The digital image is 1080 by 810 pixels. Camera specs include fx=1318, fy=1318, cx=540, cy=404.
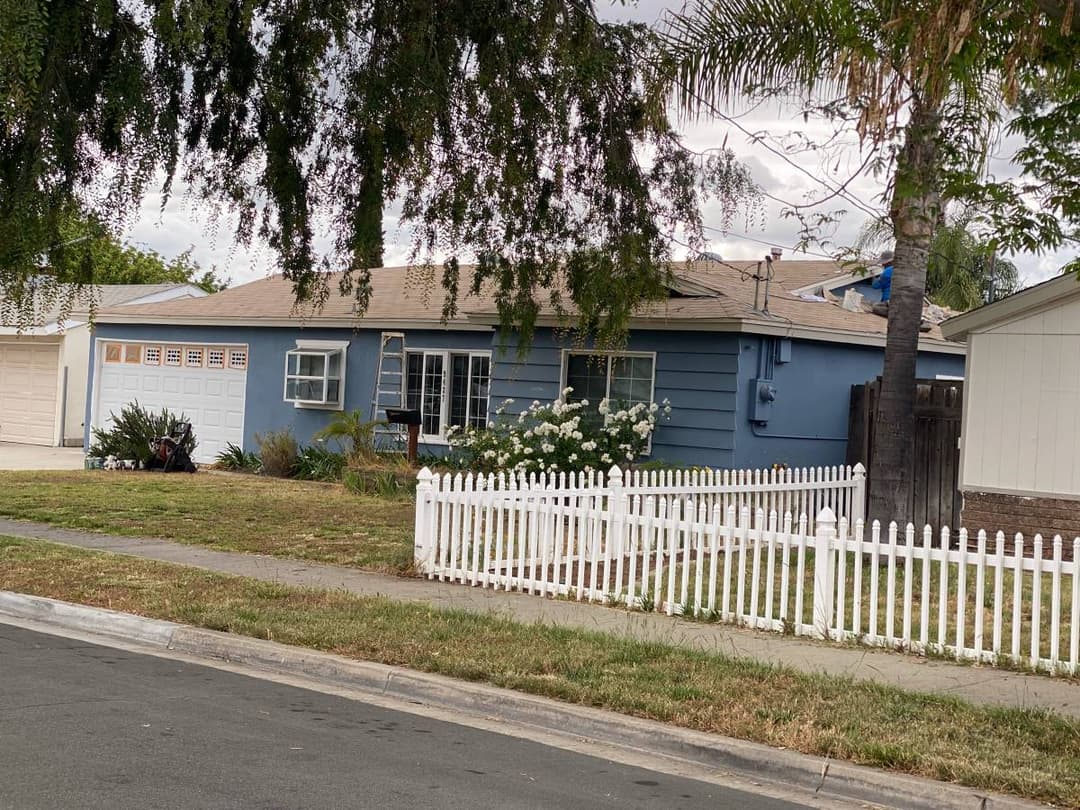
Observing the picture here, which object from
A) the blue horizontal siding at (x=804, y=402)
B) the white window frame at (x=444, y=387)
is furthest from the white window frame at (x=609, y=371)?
the white window frame at (x=444, y=387)

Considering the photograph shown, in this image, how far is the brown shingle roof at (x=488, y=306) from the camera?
18.0m

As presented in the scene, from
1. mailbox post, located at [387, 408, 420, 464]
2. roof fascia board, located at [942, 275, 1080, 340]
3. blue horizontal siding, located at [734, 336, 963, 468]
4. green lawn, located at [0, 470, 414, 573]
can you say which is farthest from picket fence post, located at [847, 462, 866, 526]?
mailbox post, located at [387, 408, 420, 464]

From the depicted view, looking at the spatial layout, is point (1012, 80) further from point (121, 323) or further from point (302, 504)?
point (121, 323)

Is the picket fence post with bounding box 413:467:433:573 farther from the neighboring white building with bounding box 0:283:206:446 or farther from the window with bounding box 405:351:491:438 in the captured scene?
the neighboring white building with bounding box 0:283:206:446

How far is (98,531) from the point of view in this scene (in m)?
14.7

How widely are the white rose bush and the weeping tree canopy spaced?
9.56 ft

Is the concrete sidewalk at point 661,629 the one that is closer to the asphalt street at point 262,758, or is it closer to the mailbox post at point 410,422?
the asphalt street at point 262,758

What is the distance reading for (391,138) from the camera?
1310cm

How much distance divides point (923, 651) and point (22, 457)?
816 inches

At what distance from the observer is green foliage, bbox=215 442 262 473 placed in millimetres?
23422

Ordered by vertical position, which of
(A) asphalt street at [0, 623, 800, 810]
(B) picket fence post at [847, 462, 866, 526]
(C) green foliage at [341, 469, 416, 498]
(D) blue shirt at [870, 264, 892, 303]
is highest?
(D) blue shirt at [870, 264, 892, 303]

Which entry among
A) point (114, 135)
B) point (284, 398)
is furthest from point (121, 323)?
point (114, 135)

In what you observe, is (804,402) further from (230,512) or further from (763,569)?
(230,512)

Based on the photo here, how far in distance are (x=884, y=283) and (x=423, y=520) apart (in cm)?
1144
